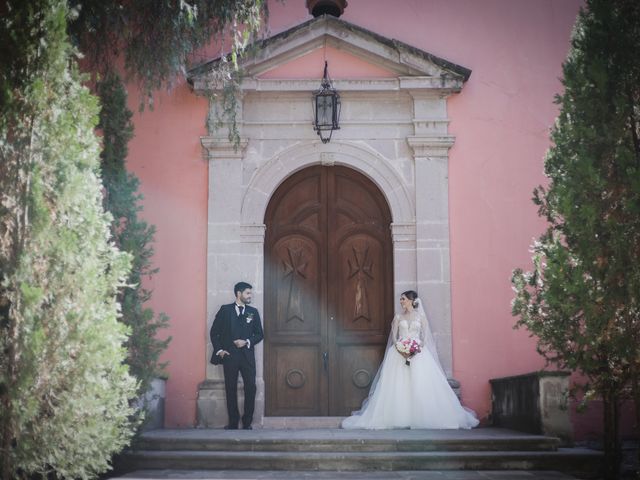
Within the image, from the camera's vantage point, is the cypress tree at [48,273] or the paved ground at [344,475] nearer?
the cypress tree at [48,273]

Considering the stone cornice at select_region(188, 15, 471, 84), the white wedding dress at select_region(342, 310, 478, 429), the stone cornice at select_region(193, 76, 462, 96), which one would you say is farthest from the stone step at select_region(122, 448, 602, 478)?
the stone cornice at select_region(188, 15, 471, 84)

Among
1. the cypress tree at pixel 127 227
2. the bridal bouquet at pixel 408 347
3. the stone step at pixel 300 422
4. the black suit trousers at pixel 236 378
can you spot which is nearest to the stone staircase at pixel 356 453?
the cypress tree at pixel 127 227

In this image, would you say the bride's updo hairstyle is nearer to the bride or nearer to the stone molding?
the bride

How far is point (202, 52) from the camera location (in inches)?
372

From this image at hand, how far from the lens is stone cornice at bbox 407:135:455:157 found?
9.12 metres

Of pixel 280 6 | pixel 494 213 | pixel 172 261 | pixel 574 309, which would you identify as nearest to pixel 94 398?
pixel 574 309

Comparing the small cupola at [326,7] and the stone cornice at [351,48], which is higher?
the small cupola at [326,7]

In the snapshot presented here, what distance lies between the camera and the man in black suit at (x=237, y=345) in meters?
8.41

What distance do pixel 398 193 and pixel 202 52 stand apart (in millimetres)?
2779

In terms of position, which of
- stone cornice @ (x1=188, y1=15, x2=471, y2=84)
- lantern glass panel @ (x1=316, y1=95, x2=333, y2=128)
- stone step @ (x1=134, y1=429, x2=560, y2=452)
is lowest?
stone step @ (x1=134, y1=429, x2=560, y2=452)

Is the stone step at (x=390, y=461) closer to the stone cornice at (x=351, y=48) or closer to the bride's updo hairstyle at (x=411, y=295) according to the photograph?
the bride's updo hairstyle at (x=411, y=295)

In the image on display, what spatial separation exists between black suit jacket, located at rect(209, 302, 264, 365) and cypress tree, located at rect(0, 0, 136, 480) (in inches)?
127

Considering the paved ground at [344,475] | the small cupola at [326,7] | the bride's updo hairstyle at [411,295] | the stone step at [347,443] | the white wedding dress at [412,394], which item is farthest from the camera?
the small cupola at [326,7]

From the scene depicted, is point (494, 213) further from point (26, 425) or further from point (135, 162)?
point (26, 425)
